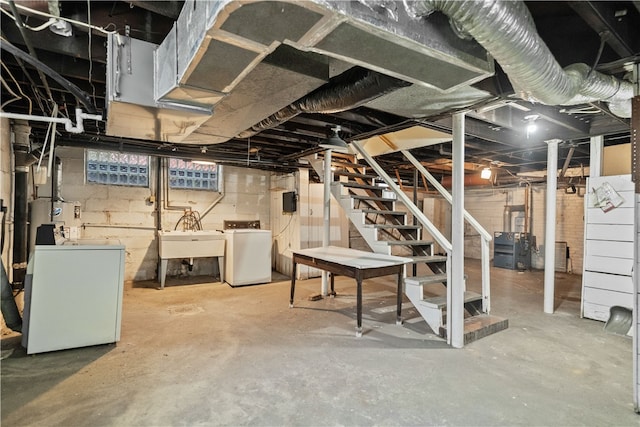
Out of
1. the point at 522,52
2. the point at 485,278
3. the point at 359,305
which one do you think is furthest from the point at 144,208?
the point at 522,52

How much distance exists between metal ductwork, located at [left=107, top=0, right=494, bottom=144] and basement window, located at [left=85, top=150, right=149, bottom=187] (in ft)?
10.3

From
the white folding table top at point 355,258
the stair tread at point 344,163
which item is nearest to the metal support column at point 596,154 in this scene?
the white folding table top at point 355,258

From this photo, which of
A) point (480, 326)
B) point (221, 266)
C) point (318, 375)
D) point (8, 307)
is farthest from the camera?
point (221, 266)

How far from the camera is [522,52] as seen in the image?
56.9 inches

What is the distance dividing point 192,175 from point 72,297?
11.2 ft

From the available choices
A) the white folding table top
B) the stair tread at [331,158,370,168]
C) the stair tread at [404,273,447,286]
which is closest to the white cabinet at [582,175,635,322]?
the stair tread at [404,273,447,286]

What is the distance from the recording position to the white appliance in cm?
504

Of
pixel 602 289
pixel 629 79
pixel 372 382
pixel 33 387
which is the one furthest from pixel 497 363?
pixel 33 387

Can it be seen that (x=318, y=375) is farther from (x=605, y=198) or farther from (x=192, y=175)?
(x=192, y=175)

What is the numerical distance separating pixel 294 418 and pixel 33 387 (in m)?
1.82

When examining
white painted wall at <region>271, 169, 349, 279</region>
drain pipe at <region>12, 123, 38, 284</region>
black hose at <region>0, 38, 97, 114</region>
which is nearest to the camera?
black hose at <region>0, 38, 97, 114</region>

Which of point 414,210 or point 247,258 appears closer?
point 414,210

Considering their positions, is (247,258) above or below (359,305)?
above

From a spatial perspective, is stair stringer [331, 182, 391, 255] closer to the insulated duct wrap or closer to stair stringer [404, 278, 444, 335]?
stair stringer [404, 278, 444, 335]
